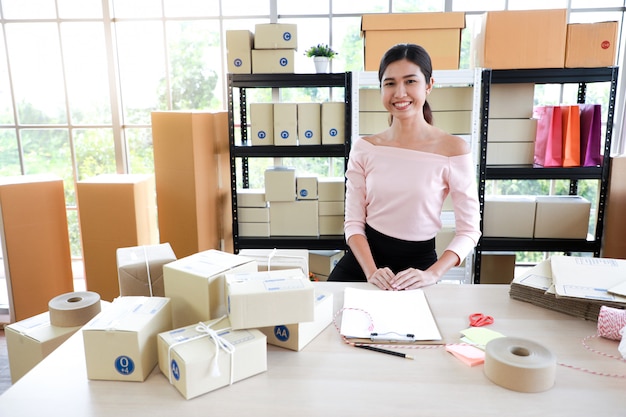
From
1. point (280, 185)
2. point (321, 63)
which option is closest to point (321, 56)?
point (321, 63)

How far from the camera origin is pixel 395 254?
1.80m

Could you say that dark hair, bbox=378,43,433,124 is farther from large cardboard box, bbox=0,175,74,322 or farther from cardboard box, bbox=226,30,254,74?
large cardboard box, bbox=0,175,74,322

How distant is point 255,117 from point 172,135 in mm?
471

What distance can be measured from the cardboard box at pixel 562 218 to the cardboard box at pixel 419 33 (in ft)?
3.04

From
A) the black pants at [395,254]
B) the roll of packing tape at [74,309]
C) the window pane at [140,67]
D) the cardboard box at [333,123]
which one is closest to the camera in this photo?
the roll of packing tape at [74,309]

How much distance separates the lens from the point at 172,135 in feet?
8.68

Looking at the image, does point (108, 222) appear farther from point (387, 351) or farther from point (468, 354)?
point (468, 354)

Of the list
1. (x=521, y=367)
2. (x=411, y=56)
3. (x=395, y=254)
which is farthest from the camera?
(x=395, y=254)

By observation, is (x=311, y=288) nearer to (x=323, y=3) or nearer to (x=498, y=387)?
(x=498, y=387)

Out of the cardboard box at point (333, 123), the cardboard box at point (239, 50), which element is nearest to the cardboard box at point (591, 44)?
the cardboard box at point (333, 123)

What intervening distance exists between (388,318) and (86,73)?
2.97 metres

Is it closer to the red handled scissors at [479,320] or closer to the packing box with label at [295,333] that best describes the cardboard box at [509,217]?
the red handled scissors at [479,320]

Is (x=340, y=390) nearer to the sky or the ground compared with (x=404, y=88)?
nearer to the ground

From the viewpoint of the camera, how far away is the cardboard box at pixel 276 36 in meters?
2.57
